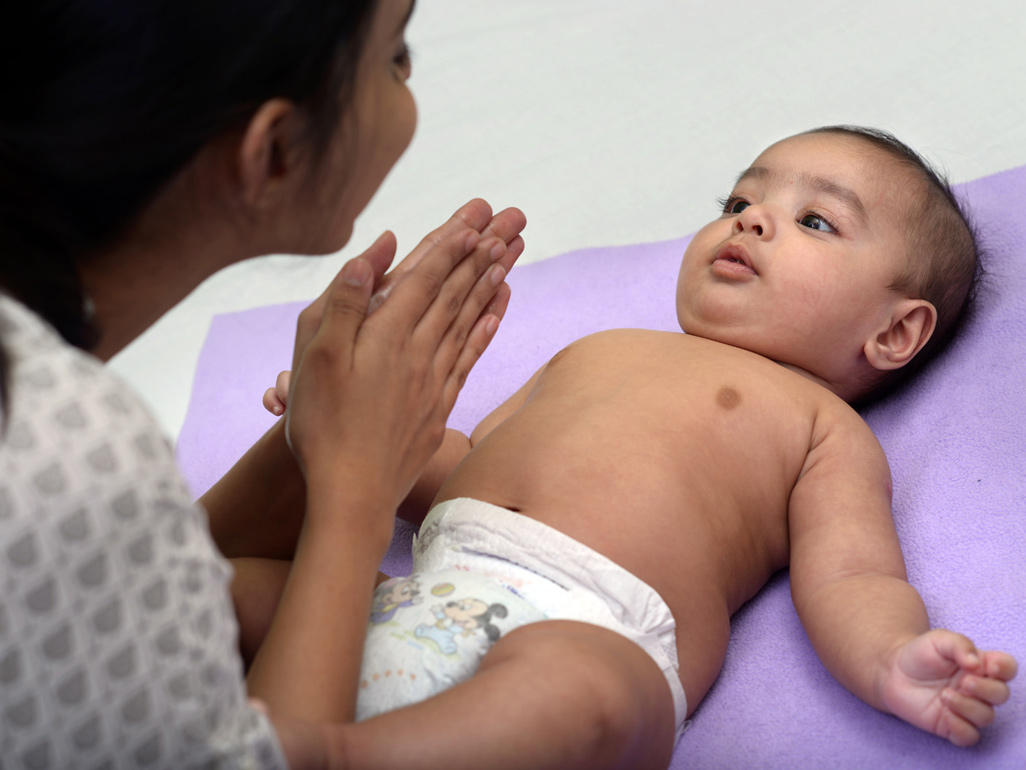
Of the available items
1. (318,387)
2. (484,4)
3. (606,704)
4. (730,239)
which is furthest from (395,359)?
(484,4)

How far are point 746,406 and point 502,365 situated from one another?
20.6 inches

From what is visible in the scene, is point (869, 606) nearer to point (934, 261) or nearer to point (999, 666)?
point (999, 666)

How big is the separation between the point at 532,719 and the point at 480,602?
0.63 ft

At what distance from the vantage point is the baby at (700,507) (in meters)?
0.91

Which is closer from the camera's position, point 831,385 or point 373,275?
point 373,275

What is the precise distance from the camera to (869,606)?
107 centimetres

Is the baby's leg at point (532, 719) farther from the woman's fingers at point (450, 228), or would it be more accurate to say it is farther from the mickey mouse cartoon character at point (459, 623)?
the woman's fingers at point (450, 228)

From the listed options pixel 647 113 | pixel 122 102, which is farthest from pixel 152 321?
pixel 647 113

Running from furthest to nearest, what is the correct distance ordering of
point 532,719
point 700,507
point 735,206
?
point 735,206, point 700,507, point 532,719

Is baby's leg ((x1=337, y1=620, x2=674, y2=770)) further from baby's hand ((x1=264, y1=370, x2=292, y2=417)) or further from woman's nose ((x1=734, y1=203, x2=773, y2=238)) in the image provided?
woman's nose ((x1=734, y1=203, x2=773, y2=238))

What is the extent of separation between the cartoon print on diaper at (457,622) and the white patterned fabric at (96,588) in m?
0.28

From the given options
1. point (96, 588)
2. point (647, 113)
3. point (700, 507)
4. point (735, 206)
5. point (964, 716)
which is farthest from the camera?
point (647, 113)

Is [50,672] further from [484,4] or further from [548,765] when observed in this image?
[484,4]

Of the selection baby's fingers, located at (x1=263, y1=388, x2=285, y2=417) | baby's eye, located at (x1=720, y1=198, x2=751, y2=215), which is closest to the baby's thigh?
baby's fingers, located at (x1=263, y1=388, x2=285, y2=417)
